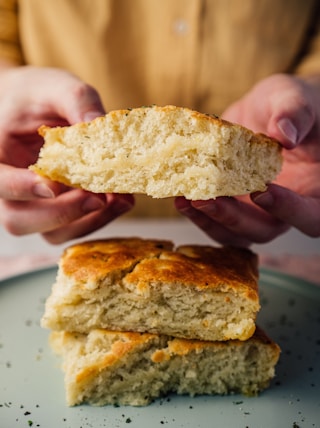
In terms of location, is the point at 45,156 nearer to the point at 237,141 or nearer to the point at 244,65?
the point at 237,141

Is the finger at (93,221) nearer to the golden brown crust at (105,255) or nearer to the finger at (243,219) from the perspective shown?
the golden brown crust at (105,255)

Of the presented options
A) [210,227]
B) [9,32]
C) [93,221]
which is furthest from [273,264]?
[9,32]

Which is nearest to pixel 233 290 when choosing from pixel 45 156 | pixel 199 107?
pixel 45 156

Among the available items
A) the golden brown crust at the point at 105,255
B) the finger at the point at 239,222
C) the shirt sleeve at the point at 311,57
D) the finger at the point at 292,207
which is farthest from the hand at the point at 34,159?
the shirt sleeve at the point at 311,57

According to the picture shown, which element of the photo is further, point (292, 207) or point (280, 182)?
point (280, 182)

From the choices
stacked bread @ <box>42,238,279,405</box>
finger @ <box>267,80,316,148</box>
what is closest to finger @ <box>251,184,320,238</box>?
finger @ <box>267,80,316,148</box>

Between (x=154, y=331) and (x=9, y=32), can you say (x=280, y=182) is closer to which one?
(x=154, y=331)

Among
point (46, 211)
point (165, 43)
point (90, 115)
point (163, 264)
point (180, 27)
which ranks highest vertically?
point (180, 27)
